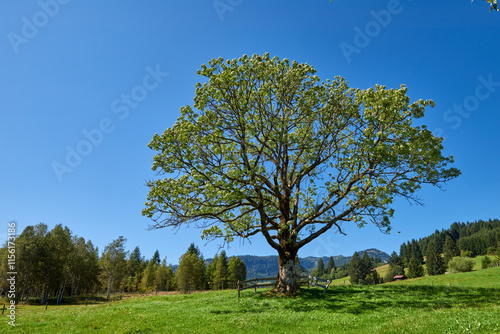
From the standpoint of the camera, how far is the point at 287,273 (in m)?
24.1

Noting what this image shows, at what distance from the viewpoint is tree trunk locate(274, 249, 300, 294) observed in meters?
23.8

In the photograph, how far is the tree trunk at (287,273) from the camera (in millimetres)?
23844

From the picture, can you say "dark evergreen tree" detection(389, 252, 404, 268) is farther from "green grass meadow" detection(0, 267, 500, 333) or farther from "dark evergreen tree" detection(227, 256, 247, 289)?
"green grass meadow" detection(0, 267, 500, 333)

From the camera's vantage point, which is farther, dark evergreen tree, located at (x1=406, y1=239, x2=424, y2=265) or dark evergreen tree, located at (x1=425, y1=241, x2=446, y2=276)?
dark evergreen tree, located at (x1=406, y1=239, x2=424, y2=265)

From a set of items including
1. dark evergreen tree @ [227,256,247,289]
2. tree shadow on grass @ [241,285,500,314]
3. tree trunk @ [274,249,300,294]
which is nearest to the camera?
tree shadow on grass @ [241,285,500,314]

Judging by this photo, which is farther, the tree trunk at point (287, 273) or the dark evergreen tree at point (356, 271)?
the dark evergreen tree at point (356, 271)

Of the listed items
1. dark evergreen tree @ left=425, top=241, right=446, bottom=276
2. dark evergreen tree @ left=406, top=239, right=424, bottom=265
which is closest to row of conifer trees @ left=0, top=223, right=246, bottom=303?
dark evergreen tree @ left=425, top=241, right=446, bottom=276

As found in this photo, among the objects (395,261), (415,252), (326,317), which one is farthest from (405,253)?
Answer: (326,317)

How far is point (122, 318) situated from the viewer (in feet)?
62.5

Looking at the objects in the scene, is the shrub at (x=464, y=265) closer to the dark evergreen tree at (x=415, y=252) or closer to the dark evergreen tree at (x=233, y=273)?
the dark evergreen tree at (x=233, y=273)

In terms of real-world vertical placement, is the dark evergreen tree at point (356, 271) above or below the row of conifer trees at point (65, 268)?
below

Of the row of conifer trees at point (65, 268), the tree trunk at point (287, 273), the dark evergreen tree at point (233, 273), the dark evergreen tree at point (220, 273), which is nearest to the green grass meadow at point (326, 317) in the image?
the tree trunk at point (287, 273)

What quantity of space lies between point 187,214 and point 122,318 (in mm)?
8497

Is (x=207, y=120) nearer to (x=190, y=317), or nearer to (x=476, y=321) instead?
(x=190, y=317)
